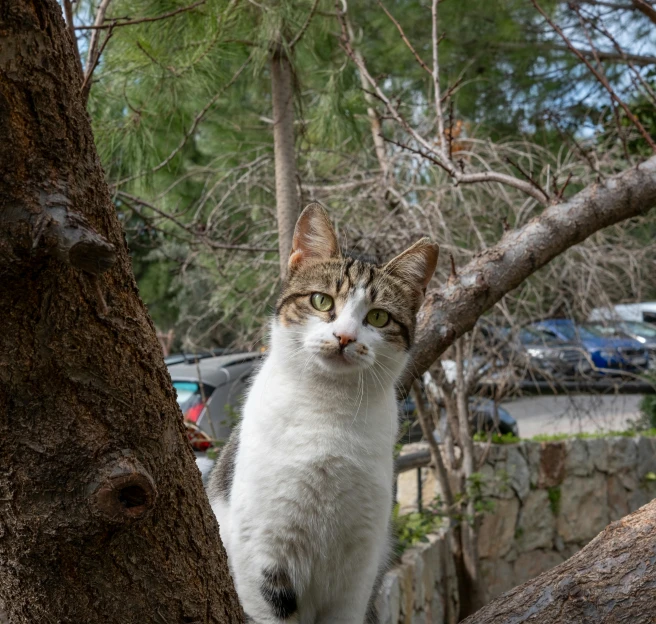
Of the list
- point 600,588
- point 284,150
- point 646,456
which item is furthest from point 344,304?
point 646,456

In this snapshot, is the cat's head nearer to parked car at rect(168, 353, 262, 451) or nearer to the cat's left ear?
the cat's left ear

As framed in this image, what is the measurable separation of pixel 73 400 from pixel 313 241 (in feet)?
4.63

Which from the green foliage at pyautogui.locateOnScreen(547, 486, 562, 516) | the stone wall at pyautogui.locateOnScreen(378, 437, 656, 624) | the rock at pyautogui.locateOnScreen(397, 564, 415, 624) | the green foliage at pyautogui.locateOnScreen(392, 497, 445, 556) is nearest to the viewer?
the rock at pyautogui.locateOnScreen(397, 564, 415, 624)

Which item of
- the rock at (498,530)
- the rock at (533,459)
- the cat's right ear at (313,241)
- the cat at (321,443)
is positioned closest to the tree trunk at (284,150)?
the cat's right ear at (313,241)

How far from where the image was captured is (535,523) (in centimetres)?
637

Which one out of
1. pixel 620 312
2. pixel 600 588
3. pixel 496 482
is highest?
pixel 620 312

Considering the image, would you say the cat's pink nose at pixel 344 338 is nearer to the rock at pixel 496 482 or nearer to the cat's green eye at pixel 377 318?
the cat's green eye at pixel 377 318

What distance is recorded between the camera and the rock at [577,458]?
6.52 meters

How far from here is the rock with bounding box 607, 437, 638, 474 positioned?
6.73 metres

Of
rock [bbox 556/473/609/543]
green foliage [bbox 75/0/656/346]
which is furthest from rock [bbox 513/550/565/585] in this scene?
green foliage [bbox 75/0/656/346]

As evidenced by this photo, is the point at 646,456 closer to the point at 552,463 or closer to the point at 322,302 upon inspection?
the point at 552,463

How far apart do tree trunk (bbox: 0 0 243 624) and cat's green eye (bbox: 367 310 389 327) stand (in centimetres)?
107

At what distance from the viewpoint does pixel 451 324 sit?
2.28 metres

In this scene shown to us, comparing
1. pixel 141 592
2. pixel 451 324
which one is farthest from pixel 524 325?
pixel 141 592
